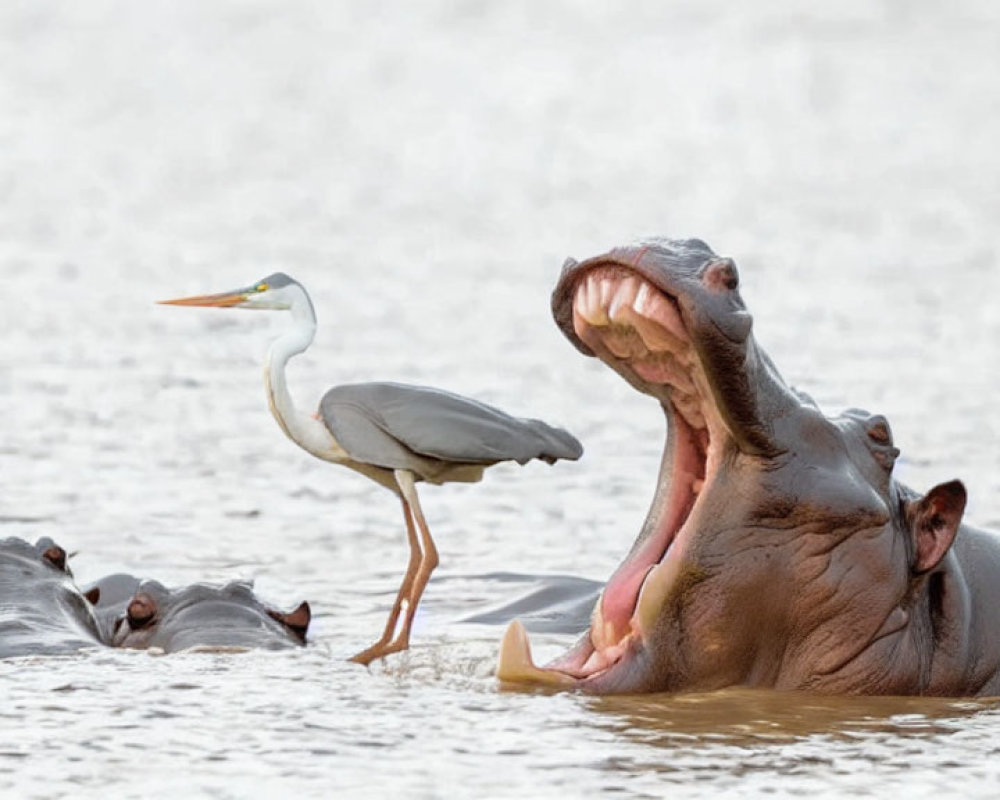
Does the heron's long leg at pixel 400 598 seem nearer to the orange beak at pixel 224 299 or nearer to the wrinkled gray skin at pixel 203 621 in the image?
the wrinkled gray skin at pixel 203 621

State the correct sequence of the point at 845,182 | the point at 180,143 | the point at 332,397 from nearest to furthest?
the point at 332,397
the point at 845,182
the point at 180,143

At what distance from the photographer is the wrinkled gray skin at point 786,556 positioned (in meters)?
5.26

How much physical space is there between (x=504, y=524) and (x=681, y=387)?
11.7 feet

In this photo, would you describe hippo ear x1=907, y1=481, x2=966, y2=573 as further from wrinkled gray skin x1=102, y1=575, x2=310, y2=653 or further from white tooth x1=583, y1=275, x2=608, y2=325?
wrinkled gray skin x1=102, y1=575, x2=310, y2=653

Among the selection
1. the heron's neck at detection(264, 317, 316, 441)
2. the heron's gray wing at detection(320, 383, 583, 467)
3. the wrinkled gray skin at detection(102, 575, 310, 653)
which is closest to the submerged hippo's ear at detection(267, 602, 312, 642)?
the wrinkled gray skin at detection(102, 575, 310, 653)

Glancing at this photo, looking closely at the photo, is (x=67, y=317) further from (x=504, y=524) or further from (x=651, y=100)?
(x=651, y=100)

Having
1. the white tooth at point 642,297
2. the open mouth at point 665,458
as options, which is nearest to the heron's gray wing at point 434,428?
the open mouth at point 665,458

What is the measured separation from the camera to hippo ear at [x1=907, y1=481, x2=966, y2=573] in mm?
5434

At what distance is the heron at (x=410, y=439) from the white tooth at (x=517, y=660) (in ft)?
3.51

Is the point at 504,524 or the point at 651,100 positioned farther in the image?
the point at 651,100

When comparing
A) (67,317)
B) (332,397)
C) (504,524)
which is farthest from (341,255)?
(332,397)

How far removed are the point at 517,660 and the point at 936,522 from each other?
0.99 m

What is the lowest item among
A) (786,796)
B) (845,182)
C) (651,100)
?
(786,796)

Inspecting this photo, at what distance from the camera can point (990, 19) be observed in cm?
2502
